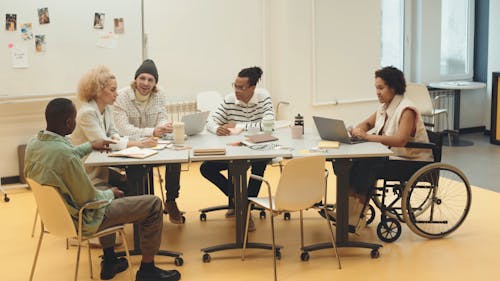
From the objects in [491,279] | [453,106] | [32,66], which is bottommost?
[491,279]

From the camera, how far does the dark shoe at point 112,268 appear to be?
440 cm

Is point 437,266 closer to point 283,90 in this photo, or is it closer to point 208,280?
point 208,280

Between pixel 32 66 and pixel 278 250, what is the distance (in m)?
3.23

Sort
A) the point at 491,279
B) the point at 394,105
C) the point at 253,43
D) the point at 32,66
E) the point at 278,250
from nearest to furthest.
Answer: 1. the point at 491,279
2. the point at 278,250
3. the point at 394,105
4. the point at 32,66
5. the point at 253,43

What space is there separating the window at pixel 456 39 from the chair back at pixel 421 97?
159cm

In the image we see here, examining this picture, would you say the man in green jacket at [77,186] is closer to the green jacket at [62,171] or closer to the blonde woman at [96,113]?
the green jacket at [62,171]

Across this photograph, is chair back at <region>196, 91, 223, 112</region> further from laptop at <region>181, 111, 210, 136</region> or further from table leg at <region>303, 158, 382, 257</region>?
table leg at <region>303, 158, 382, 257</region>

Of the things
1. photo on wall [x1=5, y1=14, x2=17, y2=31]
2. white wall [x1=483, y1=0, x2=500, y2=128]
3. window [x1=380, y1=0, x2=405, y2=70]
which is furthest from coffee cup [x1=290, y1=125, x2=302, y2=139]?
white wall [x1=483, y1=0, x2=500, y2=128]

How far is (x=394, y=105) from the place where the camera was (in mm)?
5082

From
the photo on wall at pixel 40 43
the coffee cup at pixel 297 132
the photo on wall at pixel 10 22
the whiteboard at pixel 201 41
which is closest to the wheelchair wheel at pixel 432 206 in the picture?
the coffee cup at pixel 297 132

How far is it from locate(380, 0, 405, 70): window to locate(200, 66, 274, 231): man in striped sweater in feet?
11.5

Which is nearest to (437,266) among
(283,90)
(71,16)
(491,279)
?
(491,279)

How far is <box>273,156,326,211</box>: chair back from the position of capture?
166 inches

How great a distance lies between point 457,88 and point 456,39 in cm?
103
